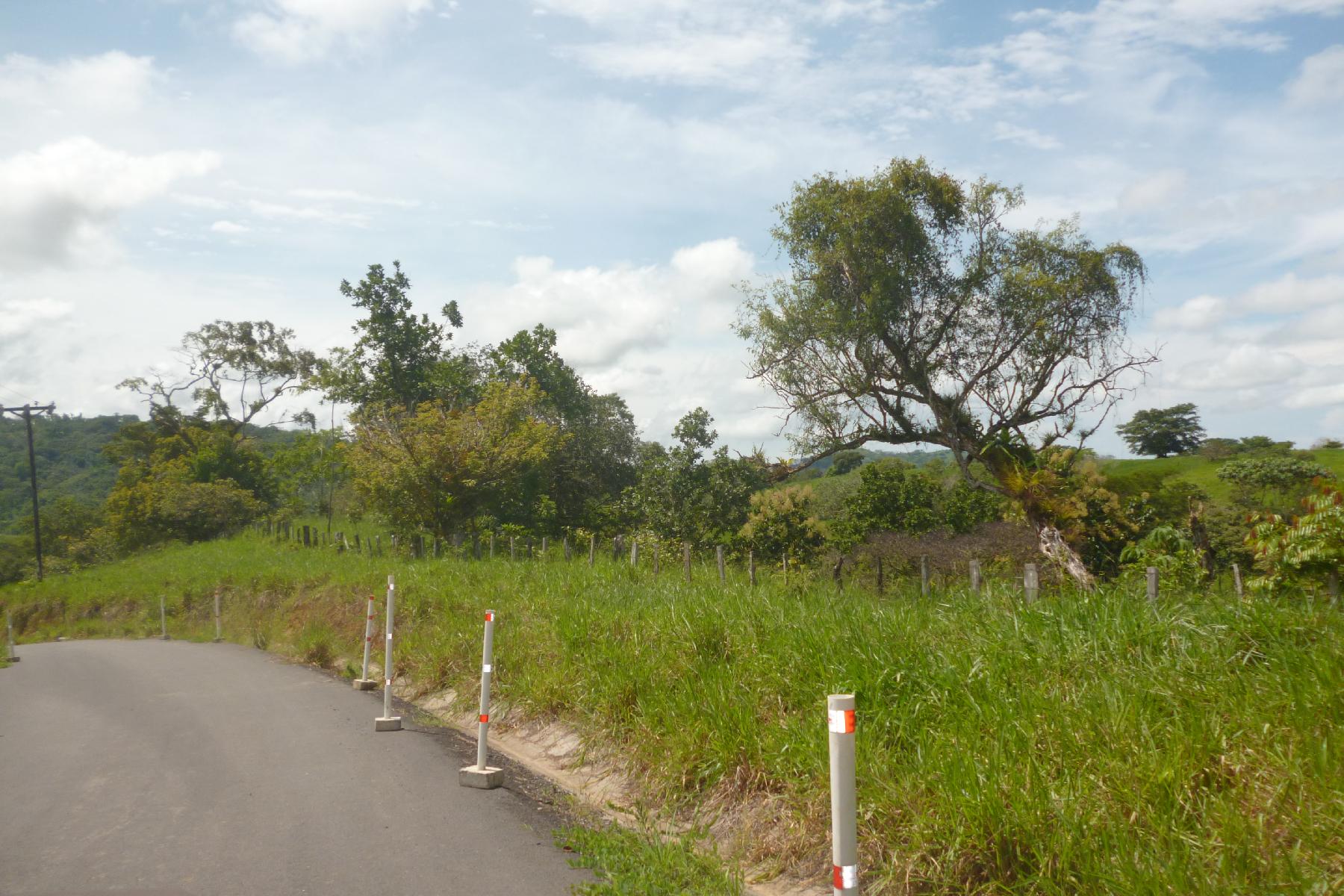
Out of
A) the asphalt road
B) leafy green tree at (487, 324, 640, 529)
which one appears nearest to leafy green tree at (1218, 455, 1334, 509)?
leafy green tree at (487, 324, 640, 529)

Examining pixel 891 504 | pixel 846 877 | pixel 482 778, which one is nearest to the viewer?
pixel 846 877

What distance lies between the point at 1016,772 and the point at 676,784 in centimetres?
294

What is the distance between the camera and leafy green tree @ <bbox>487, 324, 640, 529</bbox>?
128 feet

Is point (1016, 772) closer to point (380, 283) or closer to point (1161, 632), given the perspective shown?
point (1161, 632)

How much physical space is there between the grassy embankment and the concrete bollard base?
41.5 inches

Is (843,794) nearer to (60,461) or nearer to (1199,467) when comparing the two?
(1199,467)

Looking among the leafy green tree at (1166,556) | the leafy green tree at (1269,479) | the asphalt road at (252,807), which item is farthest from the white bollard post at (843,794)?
the leafy green tree at (1269,479)

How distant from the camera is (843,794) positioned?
12.6 feet

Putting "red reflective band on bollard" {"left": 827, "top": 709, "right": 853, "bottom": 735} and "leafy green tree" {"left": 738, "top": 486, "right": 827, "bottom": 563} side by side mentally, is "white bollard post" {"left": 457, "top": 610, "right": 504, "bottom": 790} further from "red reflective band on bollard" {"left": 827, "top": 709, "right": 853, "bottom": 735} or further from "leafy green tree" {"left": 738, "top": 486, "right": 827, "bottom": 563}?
"leafy green tree" {"left": 738, "top": 486, "right": 827, "bottom": 563}

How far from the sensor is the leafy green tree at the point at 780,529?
2634 centimetres

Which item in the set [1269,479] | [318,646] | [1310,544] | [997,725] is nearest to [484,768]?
[997,725]

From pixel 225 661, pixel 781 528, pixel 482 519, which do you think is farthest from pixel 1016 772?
pixel 482 519

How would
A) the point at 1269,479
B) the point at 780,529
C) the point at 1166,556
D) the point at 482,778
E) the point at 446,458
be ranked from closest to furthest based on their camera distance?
the point at 482,778 < the point at 1166,556 < the point at 780,529 < the point at 446,458 < the point at 1269,479

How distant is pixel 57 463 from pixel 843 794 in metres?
119
